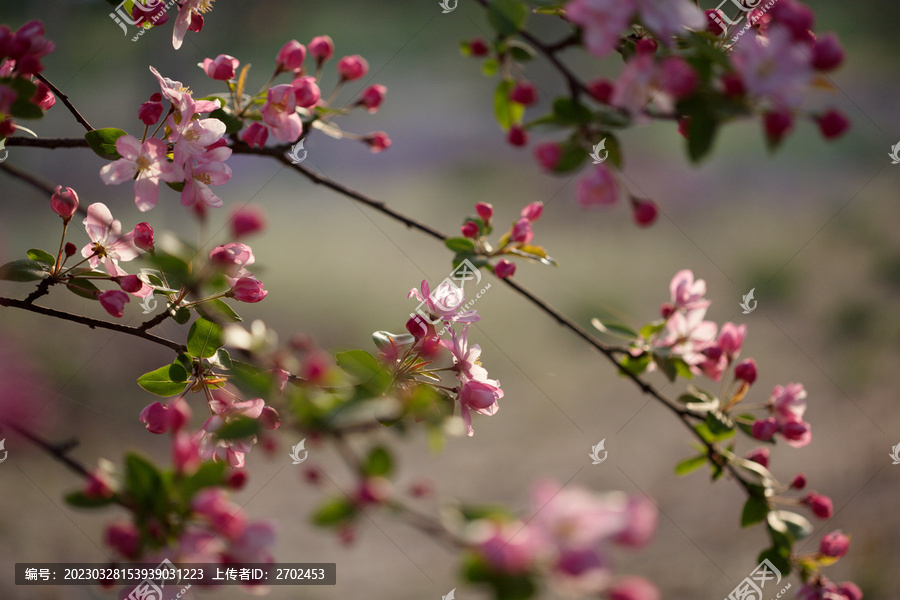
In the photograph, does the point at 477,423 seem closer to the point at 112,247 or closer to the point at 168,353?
the point at 168,353

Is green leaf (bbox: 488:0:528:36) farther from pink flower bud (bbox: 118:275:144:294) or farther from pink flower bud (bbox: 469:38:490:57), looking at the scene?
pink flower bud (bbox: 118:275:144:294)

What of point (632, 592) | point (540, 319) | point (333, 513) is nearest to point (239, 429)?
point (333, 513)

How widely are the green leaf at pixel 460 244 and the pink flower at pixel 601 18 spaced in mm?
360

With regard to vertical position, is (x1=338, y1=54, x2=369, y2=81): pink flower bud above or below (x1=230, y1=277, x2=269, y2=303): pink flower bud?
above

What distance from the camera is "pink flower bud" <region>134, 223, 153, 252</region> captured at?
2.24 ft

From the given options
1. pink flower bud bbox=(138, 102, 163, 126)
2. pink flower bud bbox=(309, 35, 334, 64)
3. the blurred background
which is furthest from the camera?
the blurred background

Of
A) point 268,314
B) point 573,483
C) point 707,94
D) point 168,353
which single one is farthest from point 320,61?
point 268,314

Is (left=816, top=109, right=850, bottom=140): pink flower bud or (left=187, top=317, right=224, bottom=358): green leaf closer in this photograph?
(left=816, top=109, right=850, bottom=140): pink flower bud

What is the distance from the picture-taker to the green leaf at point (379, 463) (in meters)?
0.40

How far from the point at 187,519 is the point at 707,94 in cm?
48

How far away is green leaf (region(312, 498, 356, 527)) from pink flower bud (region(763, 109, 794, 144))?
14.8 inches

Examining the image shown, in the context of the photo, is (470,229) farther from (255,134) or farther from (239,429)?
(239,429)

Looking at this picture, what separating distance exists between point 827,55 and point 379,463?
0.42 meters

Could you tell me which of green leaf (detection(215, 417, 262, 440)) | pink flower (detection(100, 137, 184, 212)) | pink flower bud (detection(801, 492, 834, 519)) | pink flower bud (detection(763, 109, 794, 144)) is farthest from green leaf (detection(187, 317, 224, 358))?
pink flower bud (detection(801, 492, 834, 519))
